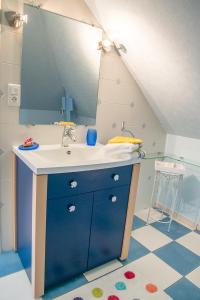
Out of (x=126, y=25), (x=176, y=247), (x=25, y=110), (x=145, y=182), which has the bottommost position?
(x=176, y=247)

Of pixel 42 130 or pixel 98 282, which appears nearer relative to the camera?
pixel 98 282

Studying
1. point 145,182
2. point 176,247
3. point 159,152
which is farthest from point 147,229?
point 159,152

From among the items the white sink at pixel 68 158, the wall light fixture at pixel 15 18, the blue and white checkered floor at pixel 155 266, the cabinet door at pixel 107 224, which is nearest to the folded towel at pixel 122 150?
the white sink at pixel 68 158

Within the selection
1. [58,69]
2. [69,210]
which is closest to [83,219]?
[69,210]

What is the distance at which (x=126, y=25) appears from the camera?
152cm

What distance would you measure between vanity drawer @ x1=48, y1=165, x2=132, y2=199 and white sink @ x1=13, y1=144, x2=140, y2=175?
1.6 inches

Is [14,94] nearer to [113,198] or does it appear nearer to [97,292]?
[113,198]

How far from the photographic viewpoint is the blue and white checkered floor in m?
1.43

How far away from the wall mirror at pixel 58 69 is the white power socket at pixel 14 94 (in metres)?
0.03

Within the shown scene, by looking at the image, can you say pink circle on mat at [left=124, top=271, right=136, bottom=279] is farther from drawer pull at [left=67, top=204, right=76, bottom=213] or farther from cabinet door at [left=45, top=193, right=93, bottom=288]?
drawer pull at [left=67, top=204, right=76, bottom=213]

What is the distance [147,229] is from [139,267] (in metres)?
0.55

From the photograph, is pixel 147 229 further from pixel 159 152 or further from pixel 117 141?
pixel 117 141

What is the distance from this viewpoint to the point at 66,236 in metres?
1.35

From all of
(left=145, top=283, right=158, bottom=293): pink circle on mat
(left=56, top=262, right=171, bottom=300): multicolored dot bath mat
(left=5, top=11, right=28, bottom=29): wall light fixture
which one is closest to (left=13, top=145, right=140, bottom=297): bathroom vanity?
(left=56, top=262, right=171, bottom=300): multicolored dot bath mat
